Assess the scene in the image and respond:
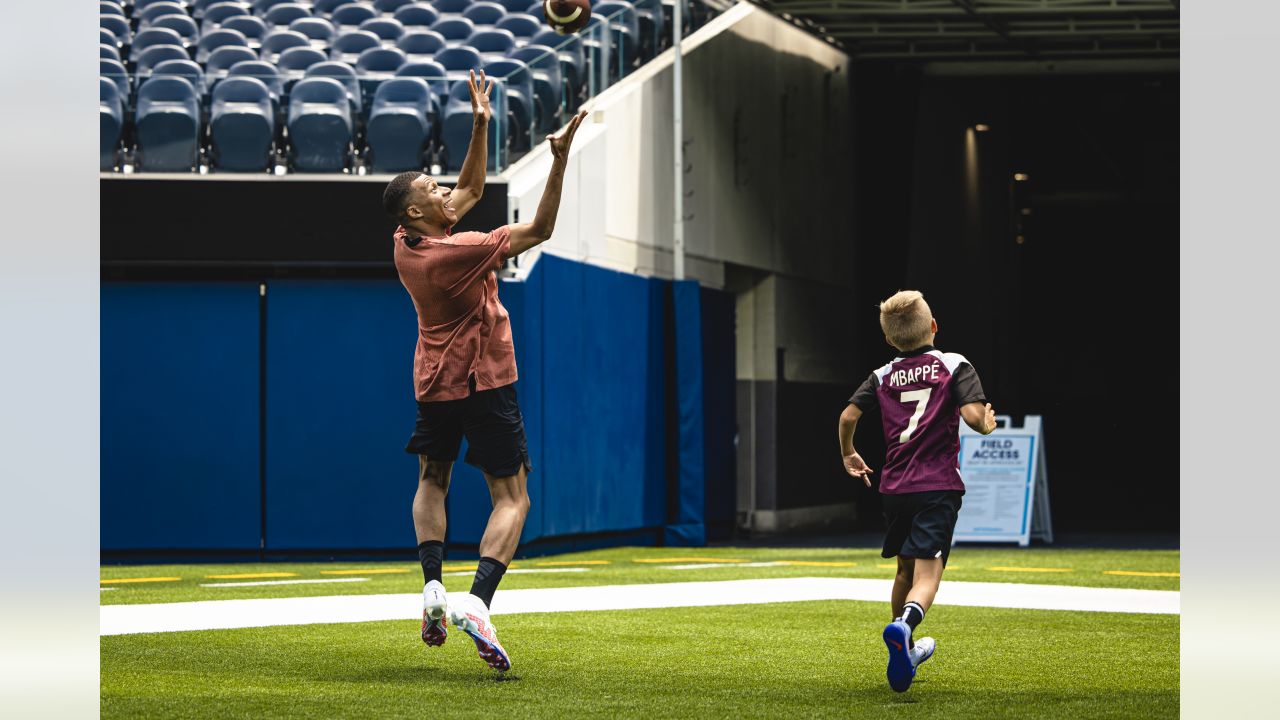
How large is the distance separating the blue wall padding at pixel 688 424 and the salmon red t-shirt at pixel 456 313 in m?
11.5

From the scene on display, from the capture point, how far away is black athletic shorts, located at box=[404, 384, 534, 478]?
23.4 feet

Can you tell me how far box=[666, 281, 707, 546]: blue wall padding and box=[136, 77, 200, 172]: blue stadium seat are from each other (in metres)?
5.44

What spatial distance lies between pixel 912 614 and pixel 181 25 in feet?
53.8

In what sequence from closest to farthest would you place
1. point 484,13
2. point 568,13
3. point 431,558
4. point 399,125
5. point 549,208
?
1. point 549,208
2. point 431,558
3. point 568,13
4. point 399,125
5. point 484,13

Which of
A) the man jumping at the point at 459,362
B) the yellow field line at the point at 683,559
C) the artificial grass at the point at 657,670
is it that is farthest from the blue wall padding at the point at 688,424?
the man jumping at the point at 459,362

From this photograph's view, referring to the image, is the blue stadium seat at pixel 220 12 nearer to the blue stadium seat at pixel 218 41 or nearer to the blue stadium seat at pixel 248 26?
the blue stadium seat at pixel 248 26

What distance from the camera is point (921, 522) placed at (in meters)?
6.88

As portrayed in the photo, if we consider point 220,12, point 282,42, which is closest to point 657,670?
point 282,42

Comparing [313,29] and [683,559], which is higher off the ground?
[313,29]

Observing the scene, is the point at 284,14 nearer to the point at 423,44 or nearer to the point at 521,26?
the point at 423,44

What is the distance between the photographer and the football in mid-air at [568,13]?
10383mm

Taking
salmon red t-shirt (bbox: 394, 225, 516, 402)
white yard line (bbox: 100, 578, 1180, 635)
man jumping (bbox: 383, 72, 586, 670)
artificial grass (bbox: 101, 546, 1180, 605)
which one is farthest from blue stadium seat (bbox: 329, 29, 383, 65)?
salmon red t-shirt (bbox: 394, 225, 516, 402)

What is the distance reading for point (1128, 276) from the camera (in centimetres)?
4938

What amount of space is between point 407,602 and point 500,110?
6622mm
